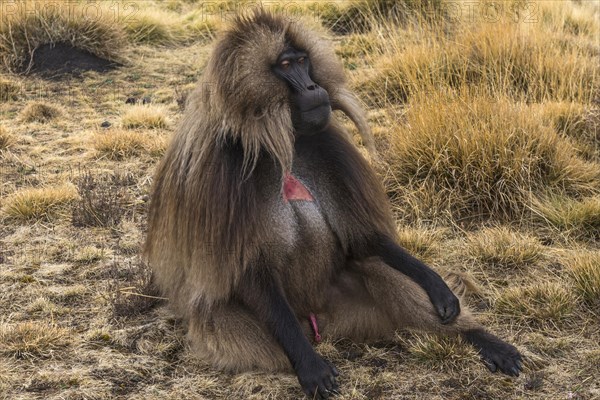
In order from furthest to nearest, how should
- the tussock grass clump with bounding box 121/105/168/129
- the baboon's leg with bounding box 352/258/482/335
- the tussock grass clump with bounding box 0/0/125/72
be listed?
the tussock grass clump with bounding box 0/0/125/72
the tussock grass clump with bounding box 121/105/168/129
the baboon's leg with bounding box 352/258/482/335

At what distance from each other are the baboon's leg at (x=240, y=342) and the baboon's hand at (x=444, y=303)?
62 cm

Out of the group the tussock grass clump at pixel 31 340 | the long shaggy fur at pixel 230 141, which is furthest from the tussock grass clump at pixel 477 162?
the tussock grass clump at pixel 31 340

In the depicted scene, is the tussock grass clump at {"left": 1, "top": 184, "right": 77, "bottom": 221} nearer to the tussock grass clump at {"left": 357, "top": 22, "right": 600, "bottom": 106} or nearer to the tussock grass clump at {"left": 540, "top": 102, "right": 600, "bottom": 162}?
the tussock grass clump at {"left": 357, "top": 22, "right": 600, "bottom": 106}

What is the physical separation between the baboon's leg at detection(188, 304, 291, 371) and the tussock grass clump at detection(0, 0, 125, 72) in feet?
17.0

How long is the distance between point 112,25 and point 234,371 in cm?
581

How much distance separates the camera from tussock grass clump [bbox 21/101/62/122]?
6.62m

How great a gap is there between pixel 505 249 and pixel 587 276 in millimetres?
506

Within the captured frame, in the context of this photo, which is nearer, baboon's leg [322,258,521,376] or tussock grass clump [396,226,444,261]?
baboon's leg [322,258,521,376]

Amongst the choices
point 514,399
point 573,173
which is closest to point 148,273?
point 514,399

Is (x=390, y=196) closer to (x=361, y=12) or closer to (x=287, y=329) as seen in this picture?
(x=287, y=329)

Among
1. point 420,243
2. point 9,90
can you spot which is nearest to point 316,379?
point 420,243

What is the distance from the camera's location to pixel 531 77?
622cm

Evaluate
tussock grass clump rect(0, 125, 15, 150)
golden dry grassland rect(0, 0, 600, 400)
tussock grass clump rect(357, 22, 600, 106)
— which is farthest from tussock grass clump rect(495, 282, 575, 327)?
tussock grass clump rect(0, 125, 15, 150)

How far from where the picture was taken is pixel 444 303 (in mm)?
3361
